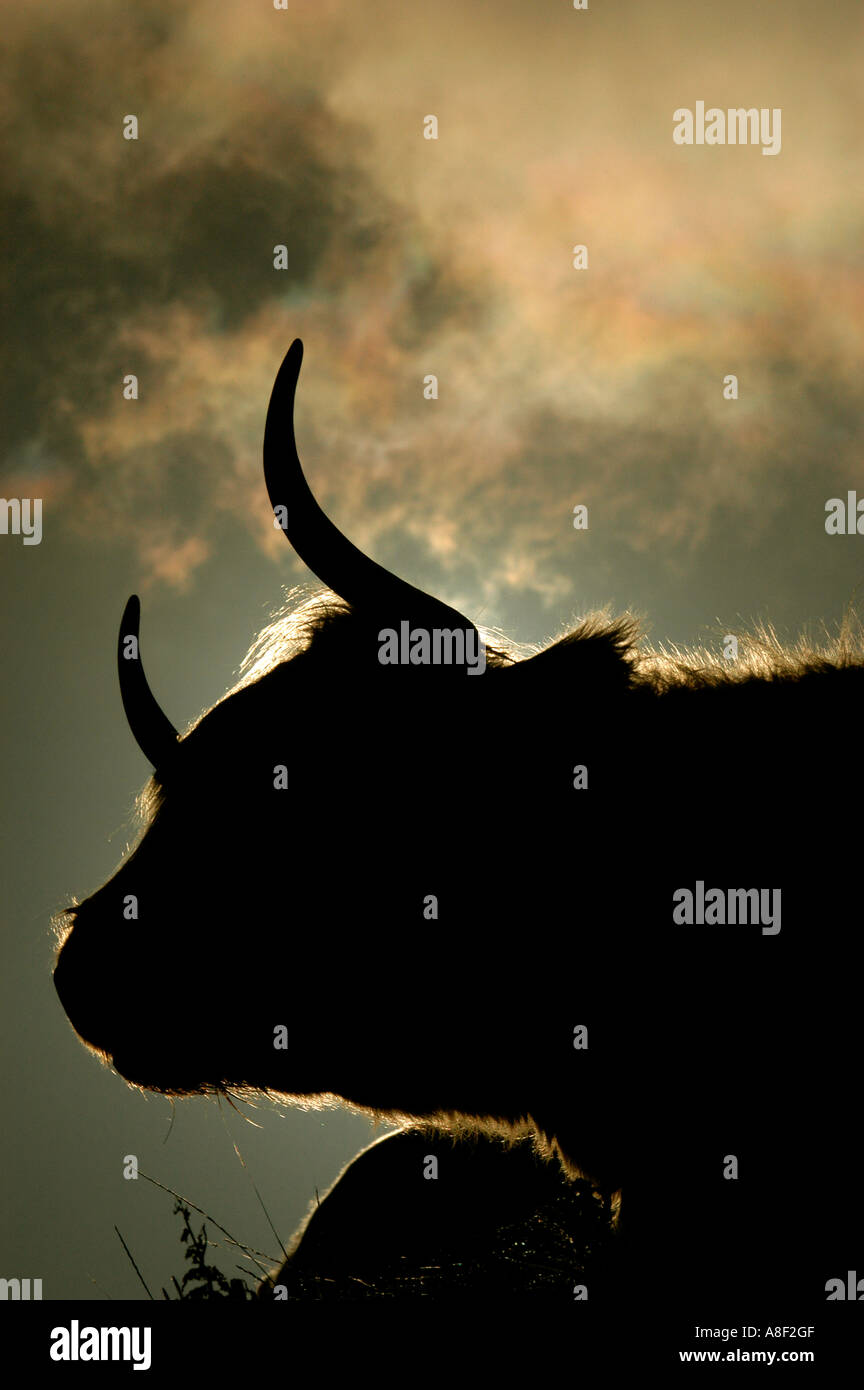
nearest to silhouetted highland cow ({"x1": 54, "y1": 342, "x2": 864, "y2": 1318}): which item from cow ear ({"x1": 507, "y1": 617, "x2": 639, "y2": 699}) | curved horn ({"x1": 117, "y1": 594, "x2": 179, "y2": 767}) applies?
cow ear ({"x1": 507, "y1": 617, "x2": 639, "y2": 699})

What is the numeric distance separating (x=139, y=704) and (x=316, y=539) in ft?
3.23

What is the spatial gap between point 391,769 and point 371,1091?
923 millimetres

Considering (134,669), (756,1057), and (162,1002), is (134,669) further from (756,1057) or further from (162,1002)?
(756,1057)

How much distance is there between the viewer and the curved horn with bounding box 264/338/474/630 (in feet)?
6.79

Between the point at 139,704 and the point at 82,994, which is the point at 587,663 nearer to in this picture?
the point at 139,704

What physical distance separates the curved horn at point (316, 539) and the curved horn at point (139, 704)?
86 cm

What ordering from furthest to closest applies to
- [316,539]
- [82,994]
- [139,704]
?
[139,704]
[82,994]
[316,539]

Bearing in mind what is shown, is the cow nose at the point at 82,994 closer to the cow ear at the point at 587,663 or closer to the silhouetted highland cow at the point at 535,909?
the silhouetted highland cow at the point at 535,909

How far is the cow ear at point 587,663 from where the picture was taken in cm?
215

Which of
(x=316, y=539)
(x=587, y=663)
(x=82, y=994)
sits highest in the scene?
(x=316, y=539)

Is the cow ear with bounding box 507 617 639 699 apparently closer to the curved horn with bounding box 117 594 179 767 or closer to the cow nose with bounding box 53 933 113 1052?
the curved horn with bounding box 117 594 179 767

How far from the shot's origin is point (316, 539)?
2184mm

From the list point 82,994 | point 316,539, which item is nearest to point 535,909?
point 316,539
